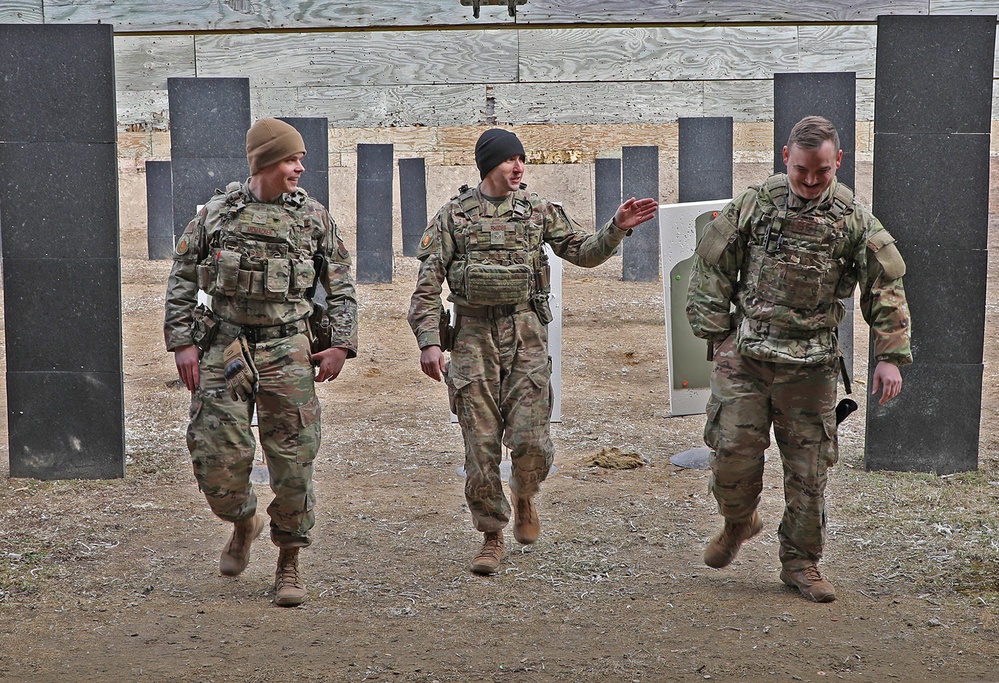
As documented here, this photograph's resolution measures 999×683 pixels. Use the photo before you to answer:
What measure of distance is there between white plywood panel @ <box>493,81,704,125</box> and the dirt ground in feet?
7.37

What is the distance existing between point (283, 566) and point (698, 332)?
202cm

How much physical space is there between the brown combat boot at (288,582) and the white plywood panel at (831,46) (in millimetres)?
3027

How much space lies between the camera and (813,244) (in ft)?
15.1

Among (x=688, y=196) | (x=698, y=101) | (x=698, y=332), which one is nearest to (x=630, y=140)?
(x=688, y=196)

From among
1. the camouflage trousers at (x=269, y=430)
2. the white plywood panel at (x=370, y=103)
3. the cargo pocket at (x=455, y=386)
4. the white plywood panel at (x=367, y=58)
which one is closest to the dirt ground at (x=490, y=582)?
the camouflage trousers at (x=269, y=430)

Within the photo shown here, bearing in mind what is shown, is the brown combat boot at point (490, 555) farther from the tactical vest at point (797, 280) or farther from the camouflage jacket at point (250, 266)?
the tactical vest at point (797, 280)

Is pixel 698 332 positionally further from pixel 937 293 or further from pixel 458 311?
pixel 937 293

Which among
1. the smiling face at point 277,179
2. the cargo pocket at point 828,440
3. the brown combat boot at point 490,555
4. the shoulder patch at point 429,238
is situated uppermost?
the smiling face at point 277,179

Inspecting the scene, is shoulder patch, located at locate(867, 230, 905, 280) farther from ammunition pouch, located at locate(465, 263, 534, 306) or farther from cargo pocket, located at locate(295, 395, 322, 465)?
cargo pocket, located at locate(295, 395, 322, 465)

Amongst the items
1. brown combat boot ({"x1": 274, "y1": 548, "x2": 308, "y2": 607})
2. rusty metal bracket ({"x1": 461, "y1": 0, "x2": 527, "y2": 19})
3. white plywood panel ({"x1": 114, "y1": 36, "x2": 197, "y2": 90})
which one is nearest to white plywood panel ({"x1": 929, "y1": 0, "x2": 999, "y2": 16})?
rusty metal bracket ({"x1": 461, "y1": 0, "x2": 527, "y2": 19})

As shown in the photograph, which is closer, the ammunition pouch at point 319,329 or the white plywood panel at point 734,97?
the ammunition pouch at point 319,329

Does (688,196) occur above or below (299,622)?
above

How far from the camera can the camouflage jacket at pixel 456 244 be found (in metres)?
5.22

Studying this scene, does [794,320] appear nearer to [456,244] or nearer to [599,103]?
[456,244]
